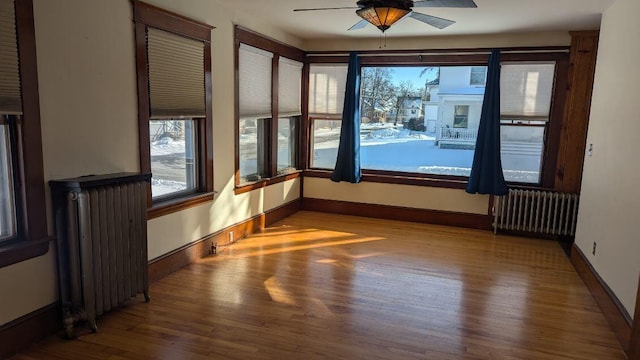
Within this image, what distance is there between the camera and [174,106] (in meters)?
3.78

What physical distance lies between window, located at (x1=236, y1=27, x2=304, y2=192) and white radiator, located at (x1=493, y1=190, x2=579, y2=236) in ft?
9.56

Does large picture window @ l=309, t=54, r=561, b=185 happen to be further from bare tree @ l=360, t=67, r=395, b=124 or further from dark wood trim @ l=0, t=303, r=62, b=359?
dark wood trim @ l=0, t=303, r=62, b=359

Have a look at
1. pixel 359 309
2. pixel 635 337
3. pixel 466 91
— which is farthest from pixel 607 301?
pixel 466 91

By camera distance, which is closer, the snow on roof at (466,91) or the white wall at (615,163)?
the white wall at (615,163)

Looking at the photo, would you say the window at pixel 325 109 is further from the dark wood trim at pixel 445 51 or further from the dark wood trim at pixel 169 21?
the dark wood trim at pixel 169 21

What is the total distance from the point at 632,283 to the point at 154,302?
3.37m

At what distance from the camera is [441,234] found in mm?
5594

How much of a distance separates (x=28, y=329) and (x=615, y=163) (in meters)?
4.29

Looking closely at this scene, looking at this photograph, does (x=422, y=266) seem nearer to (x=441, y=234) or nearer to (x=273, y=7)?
(x=441, y=234)

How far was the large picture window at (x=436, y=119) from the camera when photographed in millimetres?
5500

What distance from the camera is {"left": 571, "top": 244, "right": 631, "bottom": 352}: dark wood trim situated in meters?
2.89

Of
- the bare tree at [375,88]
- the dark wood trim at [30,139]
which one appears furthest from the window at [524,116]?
the dark wood trim at [30,139]

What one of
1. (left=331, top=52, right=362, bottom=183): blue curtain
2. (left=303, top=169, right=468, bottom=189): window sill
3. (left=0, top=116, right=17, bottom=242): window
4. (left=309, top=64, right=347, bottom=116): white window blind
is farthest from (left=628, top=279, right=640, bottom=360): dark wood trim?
(left=309, top=64, right=347, bottom=116): white window blind

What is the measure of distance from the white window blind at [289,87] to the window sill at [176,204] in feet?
6.12
